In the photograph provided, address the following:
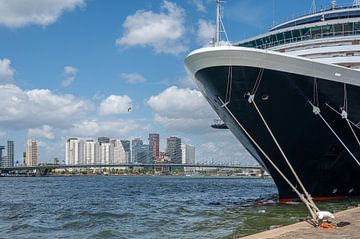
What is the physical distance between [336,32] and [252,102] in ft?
21.5

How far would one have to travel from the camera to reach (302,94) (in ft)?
65.0

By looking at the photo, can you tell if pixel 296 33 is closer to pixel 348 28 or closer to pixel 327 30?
pixel 327 30

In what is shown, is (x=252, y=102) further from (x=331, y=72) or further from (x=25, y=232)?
(x=25, y=232)

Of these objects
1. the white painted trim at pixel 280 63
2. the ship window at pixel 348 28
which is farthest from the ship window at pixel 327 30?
the white painted trim at pixel 280 63

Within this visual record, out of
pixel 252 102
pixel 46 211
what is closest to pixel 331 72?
pixel 252 102

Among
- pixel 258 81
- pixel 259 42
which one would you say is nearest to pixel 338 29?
pixel 259 42

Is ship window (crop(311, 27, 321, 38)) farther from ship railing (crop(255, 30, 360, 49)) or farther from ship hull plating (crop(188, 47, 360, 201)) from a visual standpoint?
ship hull plating (crop(188, 47, 360, 201))

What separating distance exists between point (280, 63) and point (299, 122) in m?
3.46

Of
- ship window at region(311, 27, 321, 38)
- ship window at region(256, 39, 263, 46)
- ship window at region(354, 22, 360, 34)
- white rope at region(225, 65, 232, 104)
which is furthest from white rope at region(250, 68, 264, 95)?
ship window at region(256, 39, 263, 46)

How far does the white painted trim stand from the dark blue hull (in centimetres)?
22

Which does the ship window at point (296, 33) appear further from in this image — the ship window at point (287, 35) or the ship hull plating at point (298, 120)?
the ship hull plating at point (298, 120)

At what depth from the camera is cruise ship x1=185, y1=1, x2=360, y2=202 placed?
19.1 metres

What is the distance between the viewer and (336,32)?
77.6 ft

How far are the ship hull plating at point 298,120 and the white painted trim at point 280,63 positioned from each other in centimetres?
20
